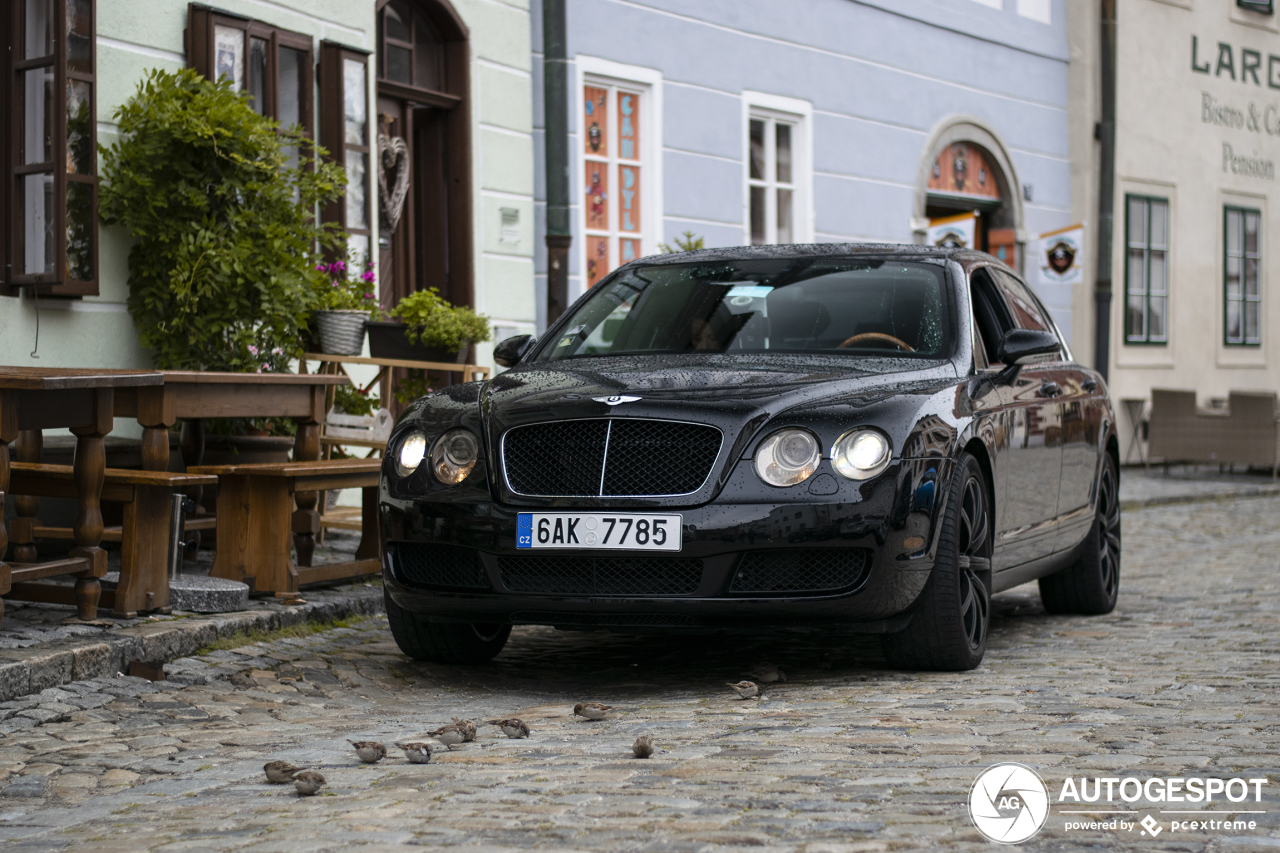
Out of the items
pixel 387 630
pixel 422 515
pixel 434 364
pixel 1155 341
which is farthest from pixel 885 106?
pixel 422 515

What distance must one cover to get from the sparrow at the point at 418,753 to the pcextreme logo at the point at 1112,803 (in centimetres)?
136

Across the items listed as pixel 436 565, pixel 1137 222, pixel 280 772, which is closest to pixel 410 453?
pixel 436 565

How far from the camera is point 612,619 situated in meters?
5.56

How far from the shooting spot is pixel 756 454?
17.9 feet

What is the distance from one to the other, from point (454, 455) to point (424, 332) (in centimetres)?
355

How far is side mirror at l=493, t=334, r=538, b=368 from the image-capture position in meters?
7.00

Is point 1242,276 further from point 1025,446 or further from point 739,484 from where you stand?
point 739,484

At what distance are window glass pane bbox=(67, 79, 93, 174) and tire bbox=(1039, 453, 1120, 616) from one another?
16.3 ft

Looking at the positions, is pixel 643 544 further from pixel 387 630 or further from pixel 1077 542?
pixel 1077 542

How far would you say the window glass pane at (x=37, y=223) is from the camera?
8.23 metres

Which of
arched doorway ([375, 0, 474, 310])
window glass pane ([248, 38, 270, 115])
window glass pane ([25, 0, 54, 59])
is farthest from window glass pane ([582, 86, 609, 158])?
window glass pane ([25, 0, 54, 59])

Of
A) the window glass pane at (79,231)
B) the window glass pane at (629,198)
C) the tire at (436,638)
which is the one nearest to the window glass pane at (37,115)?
→ the window glass pane at (79,231)

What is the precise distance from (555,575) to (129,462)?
345cm

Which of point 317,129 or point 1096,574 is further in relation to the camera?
point 317,129
